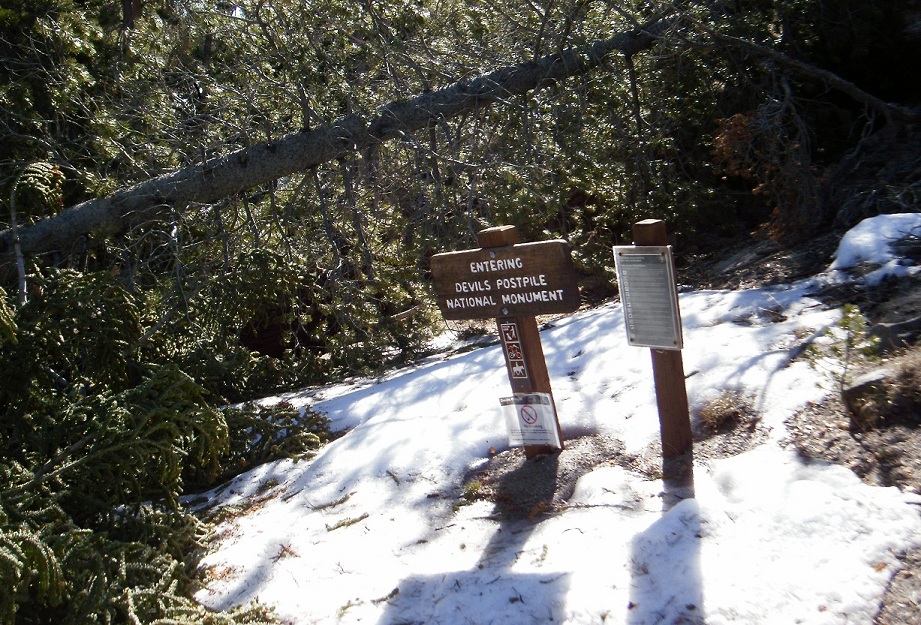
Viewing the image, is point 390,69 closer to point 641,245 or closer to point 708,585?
point 641,245

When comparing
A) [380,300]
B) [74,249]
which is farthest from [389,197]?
[74,249]

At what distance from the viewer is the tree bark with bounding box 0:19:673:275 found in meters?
6.59

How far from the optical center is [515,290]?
3908 millimetres

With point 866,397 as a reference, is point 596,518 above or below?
below

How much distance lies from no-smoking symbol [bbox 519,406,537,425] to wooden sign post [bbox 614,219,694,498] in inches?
24.0

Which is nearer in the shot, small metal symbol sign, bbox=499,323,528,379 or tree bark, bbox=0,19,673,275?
small metal symbol sign, bbox=499,323,528,379

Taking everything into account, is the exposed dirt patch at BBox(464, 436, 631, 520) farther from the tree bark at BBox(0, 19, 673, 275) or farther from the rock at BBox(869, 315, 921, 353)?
the tree bark at BBox(0, 19, 673, 275)

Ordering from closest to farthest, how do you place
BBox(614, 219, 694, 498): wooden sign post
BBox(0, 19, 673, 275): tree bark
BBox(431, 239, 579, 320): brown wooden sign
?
BBox(614, 219, 694, 498): wooden sign post < BBox(431, 239, 579, 320): brown wooden sign < BBox(0, 19, 673, 275): tree bark

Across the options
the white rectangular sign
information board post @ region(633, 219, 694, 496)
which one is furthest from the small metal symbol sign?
information board post @ region(633, 219, 694, 496)

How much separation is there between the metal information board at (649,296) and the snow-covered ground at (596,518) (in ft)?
2.03

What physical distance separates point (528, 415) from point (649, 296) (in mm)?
868

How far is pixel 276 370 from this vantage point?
22.6ft

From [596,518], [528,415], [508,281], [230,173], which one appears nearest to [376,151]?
[230,173]

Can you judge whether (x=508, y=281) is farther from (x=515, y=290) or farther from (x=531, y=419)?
(x=531, y=419)
